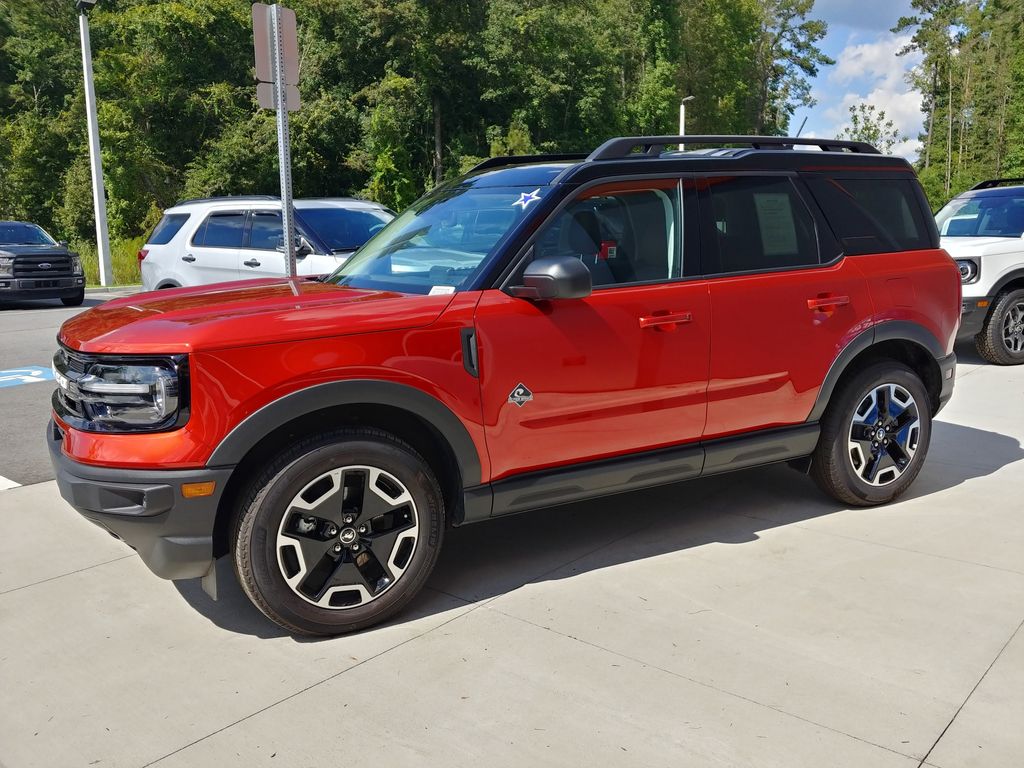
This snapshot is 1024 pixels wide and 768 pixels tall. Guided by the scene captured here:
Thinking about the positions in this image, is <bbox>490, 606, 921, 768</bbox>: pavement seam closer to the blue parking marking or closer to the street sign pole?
the street sign pole

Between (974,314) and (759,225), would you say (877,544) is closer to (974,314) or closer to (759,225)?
(759,225)

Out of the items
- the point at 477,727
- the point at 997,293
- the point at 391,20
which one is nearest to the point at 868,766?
the point at 477,727

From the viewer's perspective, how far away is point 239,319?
3393 millimetres

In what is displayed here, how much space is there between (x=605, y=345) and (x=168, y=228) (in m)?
8.79

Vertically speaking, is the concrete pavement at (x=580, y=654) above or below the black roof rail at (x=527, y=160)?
below

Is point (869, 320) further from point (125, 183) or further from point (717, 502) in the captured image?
point (125, 183)

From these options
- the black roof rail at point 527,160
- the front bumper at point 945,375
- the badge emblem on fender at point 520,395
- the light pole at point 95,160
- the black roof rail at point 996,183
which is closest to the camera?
→ the badge emblem on fender at point 520,395

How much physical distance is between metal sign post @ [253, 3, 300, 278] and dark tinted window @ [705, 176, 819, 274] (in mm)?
3719

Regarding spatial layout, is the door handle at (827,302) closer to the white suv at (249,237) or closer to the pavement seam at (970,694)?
the pavement seam at (970,694)

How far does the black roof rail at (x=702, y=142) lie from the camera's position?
13.7 feet

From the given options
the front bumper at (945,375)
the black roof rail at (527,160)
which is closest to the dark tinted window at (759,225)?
the black roof rail at (527,160)

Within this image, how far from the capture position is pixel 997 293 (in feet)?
30.7

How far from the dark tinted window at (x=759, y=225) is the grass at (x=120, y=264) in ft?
64.3

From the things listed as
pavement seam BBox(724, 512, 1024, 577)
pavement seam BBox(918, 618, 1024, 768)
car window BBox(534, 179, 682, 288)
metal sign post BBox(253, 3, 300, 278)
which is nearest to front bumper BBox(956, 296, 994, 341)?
pavement seam BBox(724, 512, 1024, 577)
